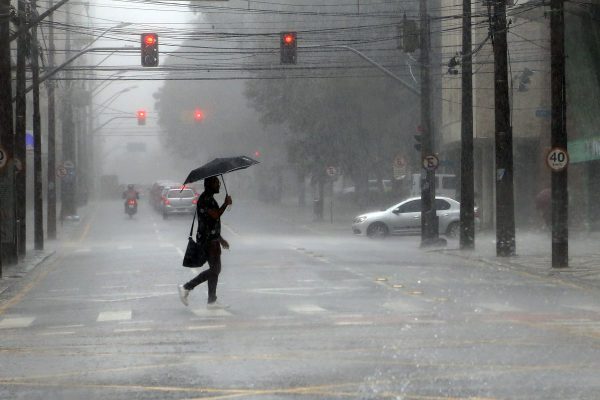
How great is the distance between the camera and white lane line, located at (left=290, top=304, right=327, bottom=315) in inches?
670

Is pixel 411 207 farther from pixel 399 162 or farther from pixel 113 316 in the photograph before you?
pixel 113 316

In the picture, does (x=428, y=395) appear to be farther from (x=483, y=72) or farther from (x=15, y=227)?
(x=483, y=72)

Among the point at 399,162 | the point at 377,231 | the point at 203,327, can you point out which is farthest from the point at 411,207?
the point at 203,327

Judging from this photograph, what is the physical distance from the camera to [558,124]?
25.9m

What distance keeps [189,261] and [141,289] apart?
4864mm

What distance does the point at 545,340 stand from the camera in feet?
42.8

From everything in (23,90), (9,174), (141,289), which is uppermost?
(23,90)

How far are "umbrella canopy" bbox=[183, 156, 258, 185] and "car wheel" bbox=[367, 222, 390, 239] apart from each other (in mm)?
28205

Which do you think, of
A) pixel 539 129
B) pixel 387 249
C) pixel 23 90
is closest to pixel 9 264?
pixel 23 90

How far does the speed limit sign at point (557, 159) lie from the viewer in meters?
25.8

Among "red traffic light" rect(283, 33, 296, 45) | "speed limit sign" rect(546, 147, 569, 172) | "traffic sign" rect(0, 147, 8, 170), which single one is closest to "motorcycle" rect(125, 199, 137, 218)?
"red traffic light" rect(283, 33, 296, 45)

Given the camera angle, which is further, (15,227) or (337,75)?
(337,75)

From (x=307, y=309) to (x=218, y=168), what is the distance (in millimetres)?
2305

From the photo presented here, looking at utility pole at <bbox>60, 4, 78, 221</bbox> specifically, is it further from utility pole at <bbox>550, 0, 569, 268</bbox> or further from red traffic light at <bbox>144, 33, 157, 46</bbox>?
utility pole at <bbox>550, 0, 569, 268</bbox>
